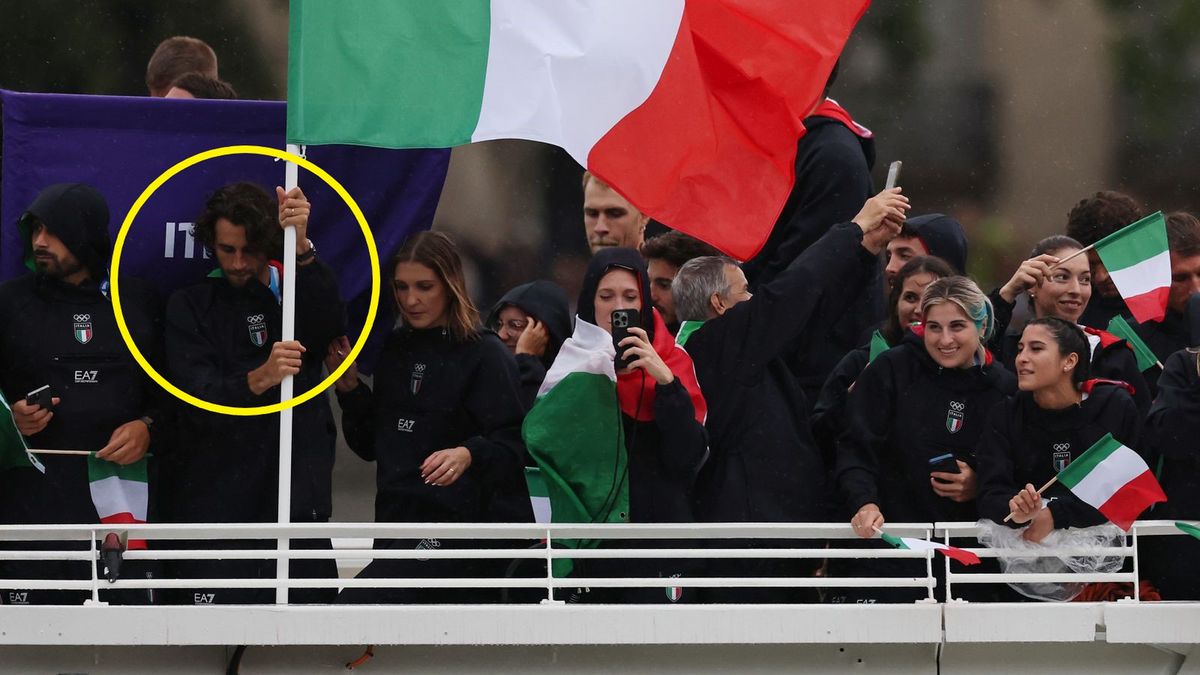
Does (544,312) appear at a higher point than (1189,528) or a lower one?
higher

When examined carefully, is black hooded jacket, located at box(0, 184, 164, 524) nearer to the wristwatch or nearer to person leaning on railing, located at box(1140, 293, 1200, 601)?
the wristwatch

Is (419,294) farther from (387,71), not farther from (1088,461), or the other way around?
(1088,461)

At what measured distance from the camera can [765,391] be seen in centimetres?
771

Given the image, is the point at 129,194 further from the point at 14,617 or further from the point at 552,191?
the point at 552,191

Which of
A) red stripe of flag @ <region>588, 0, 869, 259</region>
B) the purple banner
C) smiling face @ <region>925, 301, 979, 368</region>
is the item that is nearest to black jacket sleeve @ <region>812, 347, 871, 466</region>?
smiling face @ <region>925, 301, 979, 368</region>

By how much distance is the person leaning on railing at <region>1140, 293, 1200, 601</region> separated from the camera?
7492 mm

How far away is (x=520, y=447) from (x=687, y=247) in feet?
4.17

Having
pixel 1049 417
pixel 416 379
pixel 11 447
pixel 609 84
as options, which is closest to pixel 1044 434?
pixel 1049 417

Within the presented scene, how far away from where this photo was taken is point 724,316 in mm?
7738

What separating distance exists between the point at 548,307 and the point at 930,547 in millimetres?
2017

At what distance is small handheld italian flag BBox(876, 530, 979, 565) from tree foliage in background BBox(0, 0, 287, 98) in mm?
8957

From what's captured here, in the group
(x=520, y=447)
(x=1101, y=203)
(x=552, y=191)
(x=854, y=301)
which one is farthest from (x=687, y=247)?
(x=552, y=191)

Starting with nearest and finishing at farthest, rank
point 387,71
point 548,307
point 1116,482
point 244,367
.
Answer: point 1116,482
point 387,71
point 244,367
point 548,307

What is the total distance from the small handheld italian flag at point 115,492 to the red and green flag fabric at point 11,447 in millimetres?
191
